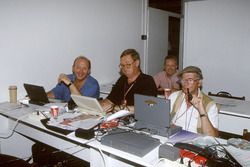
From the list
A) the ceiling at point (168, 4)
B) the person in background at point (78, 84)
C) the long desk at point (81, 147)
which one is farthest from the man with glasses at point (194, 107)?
the ceiling at point (168, 4)

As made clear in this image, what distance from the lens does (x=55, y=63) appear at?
3.27 metres

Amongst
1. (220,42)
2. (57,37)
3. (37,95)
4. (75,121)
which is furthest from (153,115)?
(220,42)

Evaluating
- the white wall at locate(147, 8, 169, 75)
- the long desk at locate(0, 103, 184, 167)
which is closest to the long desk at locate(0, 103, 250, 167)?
the long desk at locate(0, 103, 184, 167)

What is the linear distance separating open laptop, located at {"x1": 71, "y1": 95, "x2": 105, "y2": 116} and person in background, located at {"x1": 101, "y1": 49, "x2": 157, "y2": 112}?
10.7 inches

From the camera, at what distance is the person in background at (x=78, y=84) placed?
2885 mm

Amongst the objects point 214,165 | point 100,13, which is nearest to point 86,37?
point 100,13

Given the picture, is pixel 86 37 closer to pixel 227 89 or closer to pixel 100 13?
pixel 100 13

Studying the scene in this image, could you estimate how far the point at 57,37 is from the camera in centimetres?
324

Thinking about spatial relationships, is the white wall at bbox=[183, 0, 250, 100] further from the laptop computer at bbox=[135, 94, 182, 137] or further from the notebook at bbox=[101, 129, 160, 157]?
the notebook at bbox=[101, 129, 160, 157]

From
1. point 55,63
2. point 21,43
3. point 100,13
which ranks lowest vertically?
point 55,63

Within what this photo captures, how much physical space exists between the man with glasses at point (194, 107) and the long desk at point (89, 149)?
58cm

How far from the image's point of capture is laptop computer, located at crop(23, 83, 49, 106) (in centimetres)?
250

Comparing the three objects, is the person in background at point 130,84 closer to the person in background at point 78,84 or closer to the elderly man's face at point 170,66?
the person in background at point 78,84

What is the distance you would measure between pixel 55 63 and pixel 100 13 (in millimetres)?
1094
